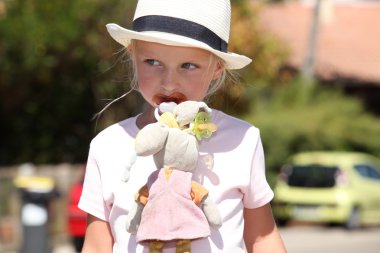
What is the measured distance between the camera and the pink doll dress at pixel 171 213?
265 cm

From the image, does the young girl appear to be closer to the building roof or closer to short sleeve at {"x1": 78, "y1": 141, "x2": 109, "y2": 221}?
short sleeve at {"x1": 78, "y1": 141, "x2": 109, "y2": 221}

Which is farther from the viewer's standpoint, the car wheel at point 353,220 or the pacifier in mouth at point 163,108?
the car wheel at point 353,220

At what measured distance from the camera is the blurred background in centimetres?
1655

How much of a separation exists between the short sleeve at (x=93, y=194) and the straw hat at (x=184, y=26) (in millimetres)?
344

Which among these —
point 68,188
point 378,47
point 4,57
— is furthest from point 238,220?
point 378,47

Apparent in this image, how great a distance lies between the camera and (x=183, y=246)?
2.69 metres

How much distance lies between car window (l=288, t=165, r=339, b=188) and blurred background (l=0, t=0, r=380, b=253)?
0.08ft

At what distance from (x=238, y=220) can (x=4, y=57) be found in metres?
15.6

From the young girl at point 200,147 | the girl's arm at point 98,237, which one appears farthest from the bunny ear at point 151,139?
the girl's arm at point 98,237

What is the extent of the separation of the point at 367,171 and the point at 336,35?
1484 centimetres

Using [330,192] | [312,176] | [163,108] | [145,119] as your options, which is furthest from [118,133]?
[312,176]

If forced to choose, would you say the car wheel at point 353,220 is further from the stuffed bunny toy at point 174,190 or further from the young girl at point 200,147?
the stuffed bunny toy at point 174,190

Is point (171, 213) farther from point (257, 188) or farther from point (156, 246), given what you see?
point (257, 188)

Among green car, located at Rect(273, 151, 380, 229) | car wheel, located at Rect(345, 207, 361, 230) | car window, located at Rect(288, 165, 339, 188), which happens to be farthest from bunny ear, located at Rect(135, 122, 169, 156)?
car window, located at Rect(288, 165, 339, 188)
